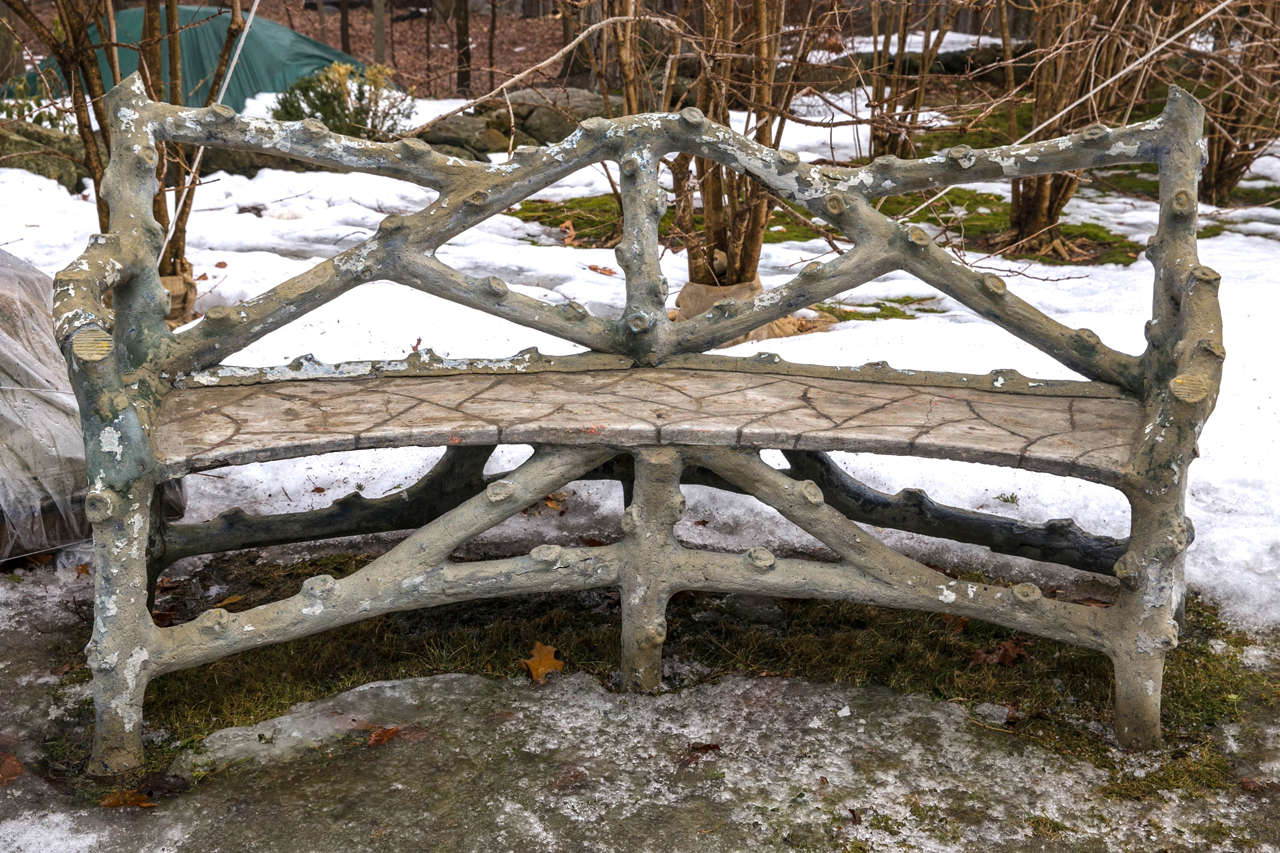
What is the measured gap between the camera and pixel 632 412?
3.01m

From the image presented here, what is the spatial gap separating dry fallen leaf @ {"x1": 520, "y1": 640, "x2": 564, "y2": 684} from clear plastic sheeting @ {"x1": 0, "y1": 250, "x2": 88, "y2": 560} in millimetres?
1670

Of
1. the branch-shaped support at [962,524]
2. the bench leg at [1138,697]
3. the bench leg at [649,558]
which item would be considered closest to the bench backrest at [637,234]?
the branch-shaped support at [962,524]

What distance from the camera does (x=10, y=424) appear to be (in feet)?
12.4

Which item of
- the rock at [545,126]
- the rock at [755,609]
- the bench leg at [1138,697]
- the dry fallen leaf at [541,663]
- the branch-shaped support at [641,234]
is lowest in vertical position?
the rock at [755,609]

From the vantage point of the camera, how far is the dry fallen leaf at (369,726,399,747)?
114 inches


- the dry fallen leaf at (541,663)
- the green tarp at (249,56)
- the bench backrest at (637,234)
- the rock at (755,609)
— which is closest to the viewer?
the bench backrest at (637,234)

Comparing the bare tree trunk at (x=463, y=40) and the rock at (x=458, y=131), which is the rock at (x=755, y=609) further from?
the bare tree trunk at (x=463, y=40)

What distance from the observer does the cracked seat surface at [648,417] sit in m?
2.76

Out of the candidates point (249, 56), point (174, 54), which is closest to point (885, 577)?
point (174, 54)

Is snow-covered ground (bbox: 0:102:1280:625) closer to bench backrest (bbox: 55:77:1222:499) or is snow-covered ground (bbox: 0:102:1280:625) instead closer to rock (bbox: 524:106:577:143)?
bench backrest (bbox: 55:77:1222:499)

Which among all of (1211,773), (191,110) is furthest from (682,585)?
(191,110)

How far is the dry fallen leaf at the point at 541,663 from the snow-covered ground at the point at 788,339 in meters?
0.97

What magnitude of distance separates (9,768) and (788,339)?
366cm

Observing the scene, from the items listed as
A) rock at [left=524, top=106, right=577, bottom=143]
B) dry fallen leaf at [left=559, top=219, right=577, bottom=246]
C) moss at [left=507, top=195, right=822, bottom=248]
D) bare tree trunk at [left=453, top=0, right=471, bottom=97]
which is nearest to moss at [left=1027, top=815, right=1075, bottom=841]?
moss at [left=507, top=195, right=822, bottom=248]
